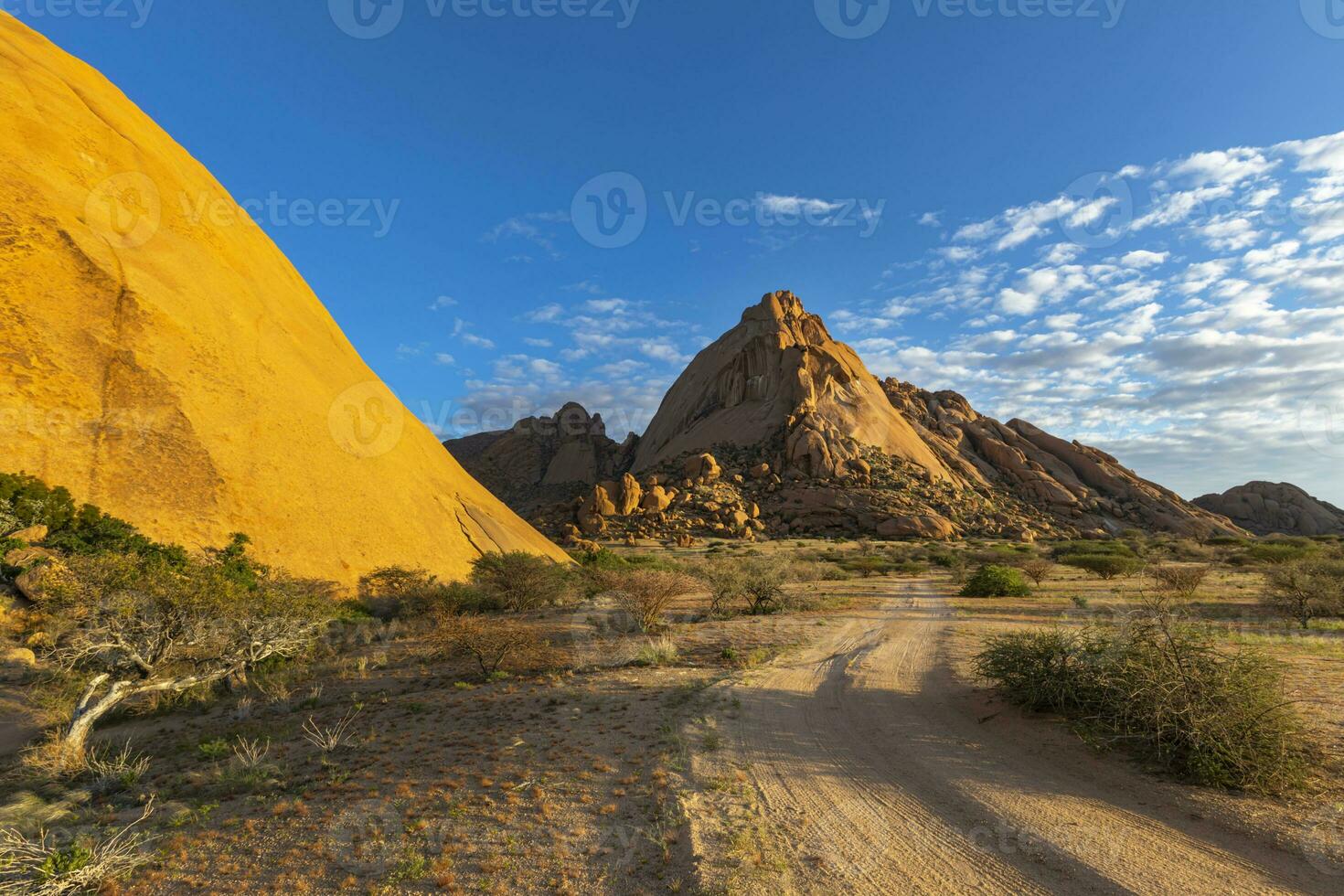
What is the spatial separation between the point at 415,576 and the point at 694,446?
173ft

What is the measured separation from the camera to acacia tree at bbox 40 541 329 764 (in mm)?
8867

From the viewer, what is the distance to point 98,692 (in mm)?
9664

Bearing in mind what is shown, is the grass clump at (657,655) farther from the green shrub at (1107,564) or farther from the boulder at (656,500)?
the boulder at (656,500)

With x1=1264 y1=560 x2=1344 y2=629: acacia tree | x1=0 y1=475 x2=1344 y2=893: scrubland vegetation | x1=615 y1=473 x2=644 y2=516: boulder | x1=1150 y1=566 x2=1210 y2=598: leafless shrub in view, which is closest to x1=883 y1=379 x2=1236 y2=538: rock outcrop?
x1=1150 y1=566 x2=1210 y2=598: leafless shrub

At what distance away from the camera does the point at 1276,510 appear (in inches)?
2793

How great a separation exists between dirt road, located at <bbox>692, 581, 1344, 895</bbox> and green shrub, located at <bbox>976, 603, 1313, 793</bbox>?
17.8 inches

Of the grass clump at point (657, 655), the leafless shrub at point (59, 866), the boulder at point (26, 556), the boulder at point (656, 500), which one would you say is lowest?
the leafless shrub at point (59, 866)

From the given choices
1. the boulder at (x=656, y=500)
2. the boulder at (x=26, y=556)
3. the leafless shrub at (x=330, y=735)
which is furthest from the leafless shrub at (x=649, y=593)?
the boulder at (x=656, y=500)

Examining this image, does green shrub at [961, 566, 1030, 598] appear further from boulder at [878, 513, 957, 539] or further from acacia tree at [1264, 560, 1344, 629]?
boulder at [878, 513, 957, 539]

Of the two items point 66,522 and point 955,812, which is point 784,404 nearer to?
point 66,522

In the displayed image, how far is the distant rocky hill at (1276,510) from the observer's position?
6931cm

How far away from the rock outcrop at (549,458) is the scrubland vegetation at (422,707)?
207ft

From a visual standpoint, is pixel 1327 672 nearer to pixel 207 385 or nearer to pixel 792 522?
pixel 207 385

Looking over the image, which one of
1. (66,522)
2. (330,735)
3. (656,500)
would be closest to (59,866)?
(330,735)
